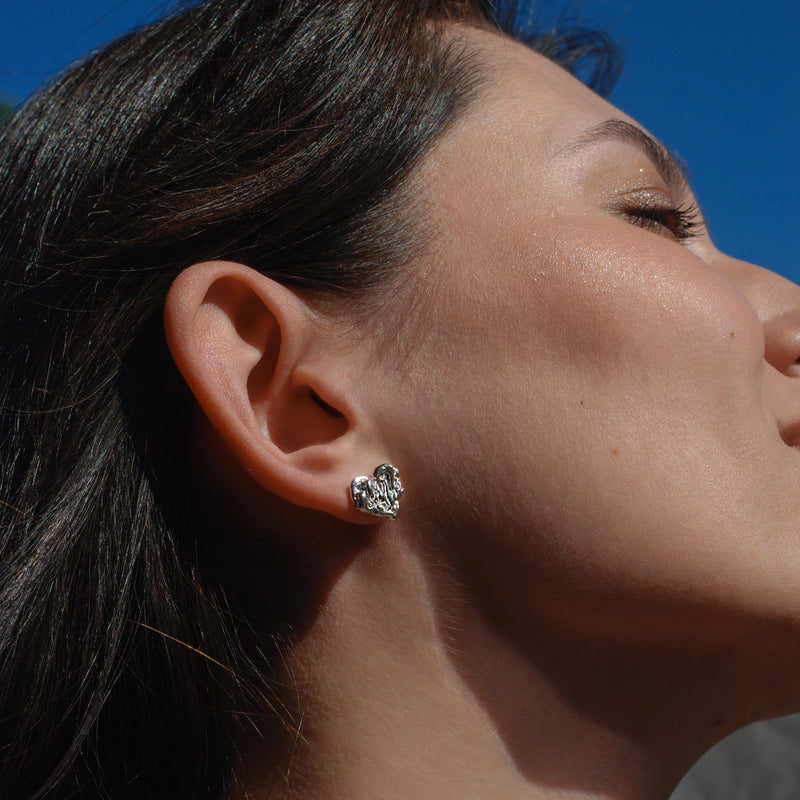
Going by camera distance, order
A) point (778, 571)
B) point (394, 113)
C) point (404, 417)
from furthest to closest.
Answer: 1. point (394, 113)
2. point (404, 417)
3. point (778, 571)

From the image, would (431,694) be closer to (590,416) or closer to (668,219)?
(590,416)

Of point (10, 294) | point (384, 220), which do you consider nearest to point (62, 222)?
point (10, 294)

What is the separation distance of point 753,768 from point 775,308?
2.17m

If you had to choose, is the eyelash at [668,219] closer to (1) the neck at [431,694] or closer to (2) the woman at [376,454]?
(2) the woman at [376,454]

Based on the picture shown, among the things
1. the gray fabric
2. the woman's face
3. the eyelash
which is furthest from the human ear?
the gray fabric

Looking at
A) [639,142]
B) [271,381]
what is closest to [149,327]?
[271,381]

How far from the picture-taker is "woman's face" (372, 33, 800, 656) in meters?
1.33

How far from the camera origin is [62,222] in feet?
5.32

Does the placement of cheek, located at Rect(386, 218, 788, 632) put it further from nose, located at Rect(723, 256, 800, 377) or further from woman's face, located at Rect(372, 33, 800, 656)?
nose, located at Rect(723, 256, 800, 377)

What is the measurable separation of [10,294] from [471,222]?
0.93 meters

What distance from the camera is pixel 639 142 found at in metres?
1.66

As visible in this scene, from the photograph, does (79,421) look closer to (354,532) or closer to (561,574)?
(354,532)

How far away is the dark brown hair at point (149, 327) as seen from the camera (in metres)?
1.48

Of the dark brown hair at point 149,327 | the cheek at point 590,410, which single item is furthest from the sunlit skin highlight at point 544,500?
the dark brown hair at point 149,327
